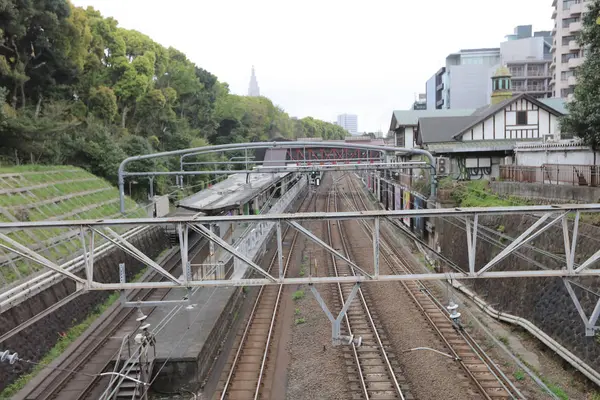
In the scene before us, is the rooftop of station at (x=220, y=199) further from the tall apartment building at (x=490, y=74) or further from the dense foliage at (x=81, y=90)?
the tall apartment building at (x=490, y=74)

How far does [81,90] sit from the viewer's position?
25953mm

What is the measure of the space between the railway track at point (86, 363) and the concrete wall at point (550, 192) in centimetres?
1187

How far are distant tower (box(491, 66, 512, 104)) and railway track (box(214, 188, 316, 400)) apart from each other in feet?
68.2

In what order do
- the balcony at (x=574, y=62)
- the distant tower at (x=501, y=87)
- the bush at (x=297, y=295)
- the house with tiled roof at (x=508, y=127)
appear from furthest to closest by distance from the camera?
the balcony at (x=574, y=62)
the distant tower at (x=501, y=87)
the house with tiled roof at (x=508, y=127)
the bush at (x=297, y=295)

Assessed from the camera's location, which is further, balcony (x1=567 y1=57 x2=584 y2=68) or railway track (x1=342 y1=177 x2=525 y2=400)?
balcony (x1=567 y1=57 x2=584 y2=68)

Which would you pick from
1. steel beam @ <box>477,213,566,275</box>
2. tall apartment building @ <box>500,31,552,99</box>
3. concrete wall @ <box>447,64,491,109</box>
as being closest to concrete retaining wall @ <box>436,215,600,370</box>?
steel beam @ <box>477,213,566,275</box>

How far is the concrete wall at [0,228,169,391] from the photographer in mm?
9383

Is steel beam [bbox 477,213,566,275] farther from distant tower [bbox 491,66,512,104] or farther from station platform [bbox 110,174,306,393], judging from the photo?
distant tower [bbox 491,66,512,104]

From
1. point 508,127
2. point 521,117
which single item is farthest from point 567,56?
point 508,127

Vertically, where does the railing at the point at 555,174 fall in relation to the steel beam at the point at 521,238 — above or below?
above

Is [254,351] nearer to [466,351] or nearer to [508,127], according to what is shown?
[466,351]

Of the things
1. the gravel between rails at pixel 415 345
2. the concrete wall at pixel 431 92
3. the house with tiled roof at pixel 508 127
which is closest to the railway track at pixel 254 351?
the gravel between rails at pixel 415 345

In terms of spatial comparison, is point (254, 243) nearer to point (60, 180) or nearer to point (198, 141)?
point (60, 180)

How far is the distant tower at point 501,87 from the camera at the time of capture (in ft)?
94.2
